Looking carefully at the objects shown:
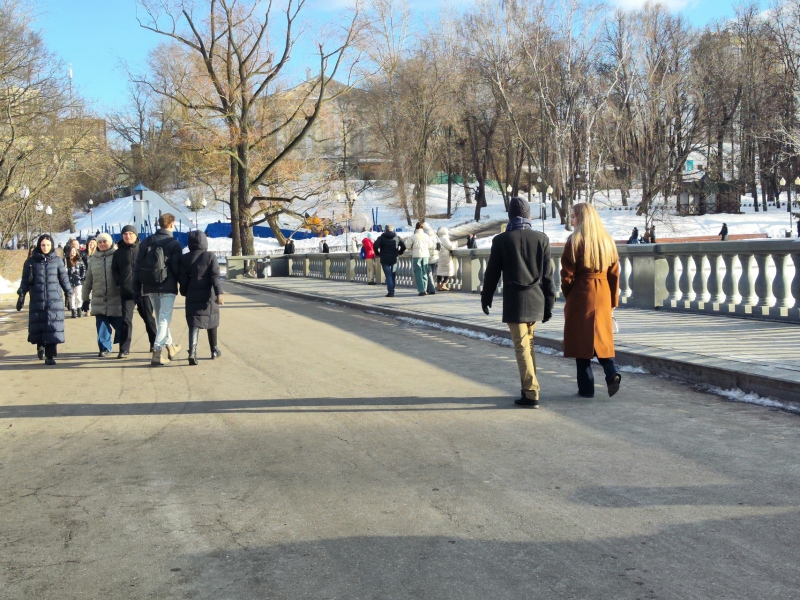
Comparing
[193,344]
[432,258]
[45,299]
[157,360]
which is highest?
[432,258]

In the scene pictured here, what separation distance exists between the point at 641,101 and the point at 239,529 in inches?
2116

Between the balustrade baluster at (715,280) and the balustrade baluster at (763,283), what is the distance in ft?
2.48

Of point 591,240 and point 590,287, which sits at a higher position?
point 591,240

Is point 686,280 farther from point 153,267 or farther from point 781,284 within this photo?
point 153,267

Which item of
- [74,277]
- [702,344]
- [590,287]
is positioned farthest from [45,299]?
[74,277]

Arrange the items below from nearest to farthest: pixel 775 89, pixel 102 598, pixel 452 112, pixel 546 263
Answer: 1. pixel 102 598
2. pixel 546 263
3. pixel 775 89
4. pixel 452 112

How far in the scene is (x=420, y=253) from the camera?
21281mm

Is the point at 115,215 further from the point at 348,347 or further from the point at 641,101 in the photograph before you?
the point at 348,347

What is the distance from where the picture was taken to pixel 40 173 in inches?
1746

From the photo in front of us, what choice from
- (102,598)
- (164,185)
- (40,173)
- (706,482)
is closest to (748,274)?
(706,482)

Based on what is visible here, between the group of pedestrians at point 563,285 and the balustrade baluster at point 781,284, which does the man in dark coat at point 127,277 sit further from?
the balustrade baluster at point 781,284

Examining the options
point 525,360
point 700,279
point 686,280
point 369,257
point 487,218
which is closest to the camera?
point 525,360

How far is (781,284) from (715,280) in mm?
1357

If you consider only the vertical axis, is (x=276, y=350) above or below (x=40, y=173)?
below
